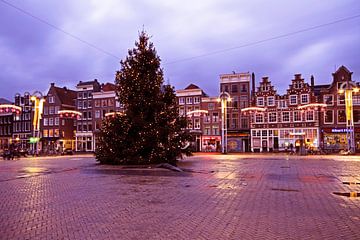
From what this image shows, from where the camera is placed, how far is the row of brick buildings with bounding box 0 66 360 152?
179ft

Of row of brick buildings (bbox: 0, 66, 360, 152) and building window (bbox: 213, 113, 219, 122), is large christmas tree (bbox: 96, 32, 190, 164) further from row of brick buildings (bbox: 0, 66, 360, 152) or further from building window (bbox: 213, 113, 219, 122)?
building window (bbox: 213, 113, 219, 122)

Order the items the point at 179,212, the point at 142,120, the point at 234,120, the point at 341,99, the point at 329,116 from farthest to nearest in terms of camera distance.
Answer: the point at 234,120, the point at 329,116, the point at 341,99, the point at 142,120, the point at 179,212

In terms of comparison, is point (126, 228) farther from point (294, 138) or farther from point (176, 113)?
point (294, 138)

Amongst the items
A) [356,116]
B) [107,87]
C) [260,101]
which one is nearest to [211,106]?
[260,101]

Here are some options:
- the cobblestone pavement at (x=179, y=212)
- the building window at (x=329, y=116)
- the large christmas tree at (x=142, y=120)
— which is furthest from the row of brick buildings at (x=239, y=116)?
the cobblestone pavement at (x=179, y=212)

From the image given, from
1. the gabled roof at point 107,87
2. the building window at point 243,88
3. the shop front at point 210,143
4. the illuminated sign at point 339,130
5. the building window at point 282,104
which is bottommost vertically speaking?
the shop front at point 210,143

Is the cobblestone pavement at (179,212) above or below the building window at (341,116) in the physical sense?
below

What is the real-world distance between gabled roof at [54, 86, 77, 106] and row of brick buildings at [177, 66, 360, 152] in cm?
2797

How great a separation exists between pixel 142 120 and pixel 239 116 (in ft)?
141

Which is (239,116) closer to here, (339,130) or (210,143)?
(210,143)

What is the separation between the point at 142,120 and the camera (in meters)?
21.9

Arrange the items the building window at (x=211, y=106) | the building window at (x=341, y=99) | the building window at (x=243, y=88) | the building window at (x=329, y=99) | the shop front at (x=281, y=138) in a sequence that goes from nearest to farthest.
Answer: the building window at (x=341, y=99), the building window at (x=329, y=99), the shop front at (x=281, y=138), the building window at (x=243, y=88), the building window at (x=211, y=106)

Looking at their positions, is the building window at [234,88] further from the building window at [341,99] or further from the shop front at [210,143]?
the building window at [341,99]

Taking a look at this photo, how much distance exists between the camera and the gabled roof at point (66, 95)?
7656cm
